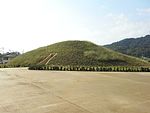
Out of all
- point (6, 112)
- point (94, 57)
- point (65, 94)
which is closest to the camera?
point (6, 112)

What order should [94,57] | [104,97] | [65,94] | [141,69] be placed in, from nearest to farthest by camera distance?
[104,97] < [65,94] < [141,69] < [94,57]

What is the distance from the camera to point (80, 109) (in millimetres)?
8547

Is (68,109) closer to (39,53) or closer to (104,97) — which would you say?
(104,97)

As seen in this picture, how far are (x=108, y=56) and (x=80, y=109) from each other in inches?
1723

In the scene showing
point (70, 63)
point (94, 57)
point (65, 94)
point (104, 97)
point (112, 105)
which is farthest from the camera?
point (94, 57)

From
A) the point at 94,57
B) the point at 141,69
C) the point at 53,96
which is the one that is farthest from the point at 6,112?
the point at 94,57

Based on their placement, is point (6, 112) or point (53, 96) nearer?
Answer: point (6, 112)

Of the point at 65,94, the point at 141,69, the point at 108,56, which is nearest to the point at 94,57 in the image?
the point at 108,56

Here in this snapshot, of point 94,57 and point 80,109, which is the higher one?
point 94,57

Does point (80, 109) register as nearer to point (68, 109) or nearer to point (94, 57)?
point (68, 109)

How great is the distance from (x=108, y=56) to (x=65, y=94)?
4083 centimetres

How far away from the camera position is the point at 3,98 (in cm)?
1084

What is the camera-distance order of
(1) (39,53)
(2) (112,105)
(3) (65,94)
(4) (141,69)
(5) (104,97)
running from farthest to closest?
(1) (39,53) < (4) (141,69) < (3) (65,94) < (5) (104,97) < (2) (112,105)

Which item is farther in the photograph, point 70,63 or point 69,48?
point 69,48
